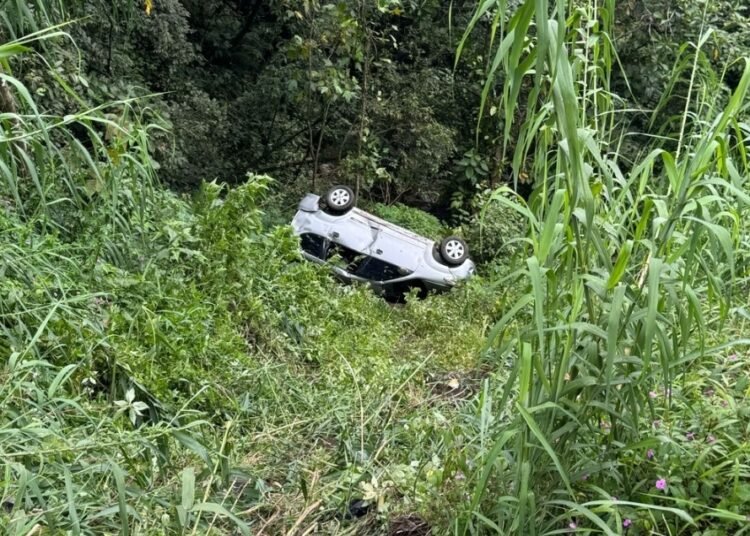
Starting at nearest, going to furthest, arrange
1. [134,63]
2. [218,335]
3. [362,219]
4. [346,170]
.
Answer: [218,335] → [362,219] → [134,63] → [346,170]

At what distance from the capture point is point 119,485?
1.27 meters

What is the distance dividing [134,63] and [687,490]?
610cm

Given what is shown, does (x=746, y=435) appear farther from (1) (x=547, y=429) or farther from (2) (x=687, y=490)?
(1) (x=547, y=429)

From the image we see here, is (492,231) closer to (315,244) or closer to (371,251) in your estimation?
(371,251)

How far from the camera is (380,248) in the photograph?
5.32 meters

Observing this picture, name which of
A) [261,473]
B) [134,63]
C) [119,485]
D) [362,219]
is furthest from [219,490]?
[134,63]

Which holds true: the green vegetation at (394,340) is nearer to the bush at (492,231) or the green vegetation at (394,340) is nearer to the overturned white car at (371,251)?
the overturned white car at (371,251)

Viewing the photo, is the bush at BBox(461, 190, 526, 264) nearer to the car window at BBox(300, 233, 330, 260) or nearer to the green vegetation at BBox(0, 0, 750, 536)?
the green vegetation at BBox(0, 0, 750, 536)

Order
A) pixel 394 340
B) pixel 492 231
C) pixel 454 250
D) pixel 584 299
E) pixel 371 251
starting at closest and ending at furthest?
pixel 584 299, pixel 394 340, pixel 371 251, pixel 454 250, pixel 492 231

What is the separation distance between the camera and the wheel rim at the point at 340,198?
5.54 meters

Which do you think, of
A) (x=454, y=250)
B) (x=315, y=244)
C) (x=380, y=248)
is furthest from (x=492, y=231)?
(x=315, y=244)

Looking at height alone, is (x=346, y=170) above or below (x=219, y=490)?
below

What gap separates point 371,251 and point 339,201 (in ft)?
1.88

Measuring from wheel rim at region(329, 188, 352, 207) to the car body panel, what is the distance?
3.8 inches
